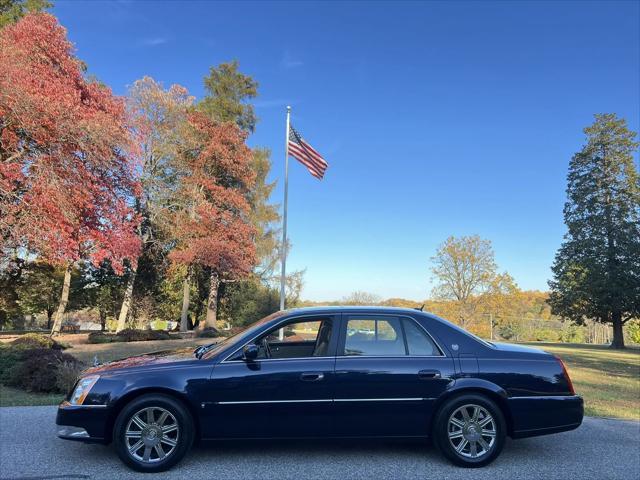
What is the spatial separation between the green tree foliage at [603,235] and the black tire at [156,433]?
3400 centimetres

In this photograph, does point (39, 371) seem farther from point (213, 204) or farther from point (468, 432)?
point (213, 204)

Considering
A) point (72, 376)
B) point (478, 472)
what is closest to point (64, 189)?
point (72, 376)

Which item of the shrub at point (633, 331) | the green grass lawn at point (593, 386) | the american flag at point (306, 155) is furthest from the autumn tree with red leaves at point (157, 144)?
the shrub at point (633, 331)

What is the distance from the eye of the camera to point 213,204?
91.2 ft

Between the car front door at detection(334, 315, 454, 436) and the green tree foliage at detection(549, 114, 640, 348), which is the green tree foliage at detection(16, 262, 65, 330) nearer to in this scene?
the car front door at detection(334, 315, 454, 436)

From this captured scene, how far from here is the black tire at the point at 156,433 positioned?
4363 millimetres

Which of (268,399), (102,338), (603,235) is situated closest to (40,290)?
(102,338)

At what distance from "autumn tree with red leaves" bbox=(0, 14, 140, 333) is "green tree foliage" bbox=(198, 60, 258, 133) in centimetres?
1723

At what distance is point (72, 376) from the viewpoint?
855 cm

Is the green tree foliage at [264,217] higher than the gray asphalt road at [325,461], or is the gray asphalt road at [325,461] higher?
the green tree foliage at [264,217]

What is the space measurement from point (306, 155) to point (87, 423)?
46.8ft

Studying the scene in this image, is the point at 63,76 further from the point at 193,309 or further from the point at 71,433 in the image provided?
the point at 193,309

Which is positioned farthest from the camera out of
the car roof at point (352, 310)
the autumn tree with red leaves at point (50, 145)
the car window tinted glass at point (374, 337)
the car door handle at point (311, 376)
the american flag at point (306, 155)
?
the american flag at point (306, 155)

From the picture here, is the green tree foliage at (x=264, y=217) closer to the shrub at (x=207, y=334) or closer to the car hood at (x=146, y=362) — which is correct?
the shrub at (x=207, y=334)
